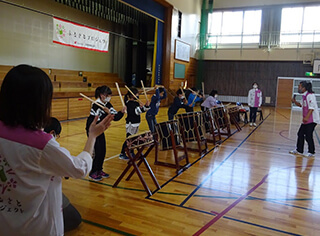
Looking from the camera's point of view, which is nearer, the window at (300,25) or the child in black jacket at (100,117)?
the child in black jacket at (100,117)

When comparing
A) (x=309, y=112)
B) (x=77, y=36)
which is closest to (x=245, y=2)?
(x=77, y=36)

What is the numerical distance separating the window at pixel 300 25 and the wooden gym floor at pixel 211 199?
42.7 feet

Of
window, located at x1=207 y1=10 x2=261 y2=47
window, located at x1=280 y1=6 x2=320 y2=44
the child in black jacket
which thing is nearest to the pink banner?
the child in black jacket

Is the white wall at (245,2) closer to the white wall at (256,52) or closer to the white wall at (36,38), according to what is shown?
the white wall at (256,52)

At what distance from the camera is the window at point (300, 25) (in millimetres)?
16141

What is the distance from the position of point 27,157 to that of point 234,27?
61.3 feet

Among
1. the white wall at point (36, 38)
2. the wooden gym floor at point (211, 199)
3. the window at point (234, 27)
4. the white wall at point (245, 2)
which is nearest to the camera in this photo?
the wooden gym floor at point (211, 199)

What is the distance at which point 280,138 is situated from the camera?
7672 mm

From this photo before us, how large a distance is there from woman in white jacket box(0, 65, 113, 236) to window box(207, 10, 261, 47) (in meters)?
17.8

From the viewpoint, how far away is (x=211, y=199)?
3.55 meters

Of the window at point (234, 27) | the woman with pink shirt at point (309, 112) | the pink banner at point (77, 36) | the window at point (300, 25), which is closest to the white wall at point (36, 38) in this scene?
the pink banner at point (77, 36)

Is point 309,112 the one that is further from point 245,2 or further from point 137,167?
point 245,2

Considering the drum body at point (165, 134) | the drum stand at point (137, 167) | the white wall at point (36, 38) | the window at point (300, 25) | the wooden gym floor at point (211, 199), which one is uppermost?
the window at point (300, 25)

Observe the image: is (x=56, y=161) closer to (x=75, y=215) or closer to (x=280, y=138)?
(x=75, y=215)
